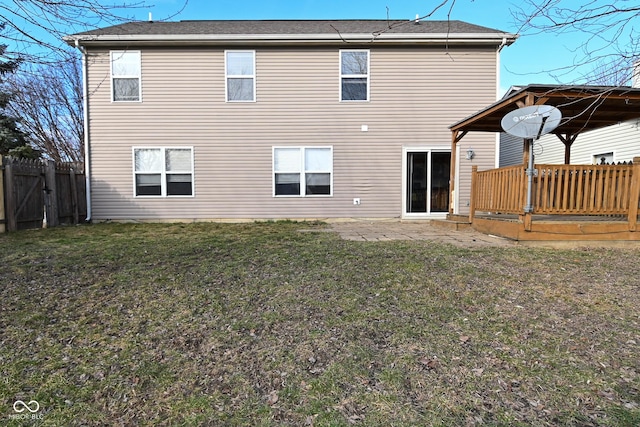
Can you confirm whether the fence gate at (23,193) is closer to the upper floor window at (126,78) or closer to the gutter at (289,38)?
the upper floor window at (126,78)

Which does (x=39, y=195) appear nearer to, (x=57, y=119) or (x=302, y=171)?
(x=302, y=171)

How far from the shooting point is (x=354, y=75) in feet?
32.7

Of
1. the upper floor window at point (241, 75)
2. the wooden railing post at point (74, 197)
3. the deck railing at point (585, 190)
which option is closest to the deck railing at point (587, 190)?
the deck railing at point (585, 190)

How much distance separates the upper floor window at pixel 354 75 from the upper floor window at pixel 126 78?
5632 mm

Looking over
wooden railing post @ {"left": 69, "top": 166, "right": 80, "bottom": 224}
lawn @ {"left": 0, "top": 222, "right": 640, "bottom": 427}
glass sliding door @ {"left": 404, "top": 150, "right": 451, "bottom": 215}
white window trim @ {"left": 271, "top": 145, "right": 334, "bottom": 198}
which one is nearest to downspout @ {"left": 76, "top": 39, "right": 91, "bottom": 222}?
wooden railing post @ {"left": 69, "top": 166, "right": 80, "bottom": 224}

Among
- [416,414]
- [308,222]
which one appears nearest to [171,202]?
[308,222]

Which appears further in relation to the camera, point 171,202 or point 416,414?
point 171,202

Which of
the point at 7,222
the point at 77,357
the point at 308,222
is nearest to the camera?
the point at 77,357

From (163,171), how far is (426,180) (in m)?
7.40

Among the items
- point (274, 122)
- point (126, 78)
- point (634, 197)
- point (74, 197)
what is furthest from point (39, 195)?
point (634, 197)

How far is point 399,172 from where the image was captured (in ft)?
33.1

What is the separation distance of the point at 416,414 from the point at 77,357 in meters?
2.11

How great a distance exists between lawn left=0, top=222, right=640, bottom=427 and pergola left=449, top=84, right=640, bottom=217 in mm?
2323

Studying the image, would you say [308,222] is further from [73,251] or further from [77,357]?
[77,357]
